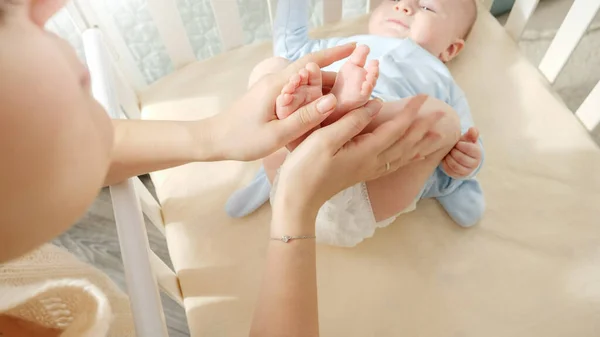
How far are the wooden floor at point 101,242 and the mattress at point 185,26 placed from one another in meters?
0.33

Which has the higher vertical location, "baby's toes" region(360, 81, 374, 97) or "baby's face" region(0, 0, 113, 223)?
"baby's face" region(0, 0, 113, 223)

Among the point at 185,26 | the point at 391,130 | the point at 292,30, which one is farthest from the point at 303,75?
the point at 185,26

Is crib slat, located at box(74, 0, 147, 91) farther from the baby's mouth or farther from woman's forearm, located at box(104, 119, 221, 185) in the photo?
the baby's mouth

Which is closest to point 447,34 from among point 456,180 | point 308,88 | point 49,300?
point 456,180

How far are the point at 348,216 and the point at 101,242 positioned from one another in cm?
75

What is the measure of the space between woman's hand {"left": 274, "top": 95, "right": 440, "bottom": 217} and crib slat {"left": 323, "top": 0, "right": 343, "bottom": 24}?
1.57 feet

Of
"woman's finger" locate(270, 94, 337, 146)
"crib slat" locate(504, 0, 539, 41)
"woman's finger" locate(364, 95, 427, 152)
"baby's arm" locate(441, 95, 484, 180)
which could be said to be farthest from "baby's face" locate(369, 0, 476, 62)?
"woman's finger" locate(270, 94, 337, 146)

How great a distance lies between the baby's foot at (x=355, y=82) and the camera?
0.61 meters

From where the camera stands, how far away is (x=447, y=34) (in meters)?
0.95

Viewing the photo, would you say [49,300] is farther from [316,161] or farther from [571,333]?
[571,333]

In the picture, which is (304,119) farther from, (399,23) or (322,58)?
(399,23)

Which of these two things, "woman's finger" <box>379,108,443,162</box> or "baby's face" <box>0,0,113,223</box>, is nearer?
"baby's face" <box>0,0,113,223</box>

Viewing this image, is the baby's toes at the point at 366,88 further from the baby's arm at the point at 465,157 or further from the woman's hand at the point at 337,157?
the baby's arm at the point at 465,157

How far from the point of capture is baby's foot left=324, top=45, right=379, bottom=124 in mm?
605
